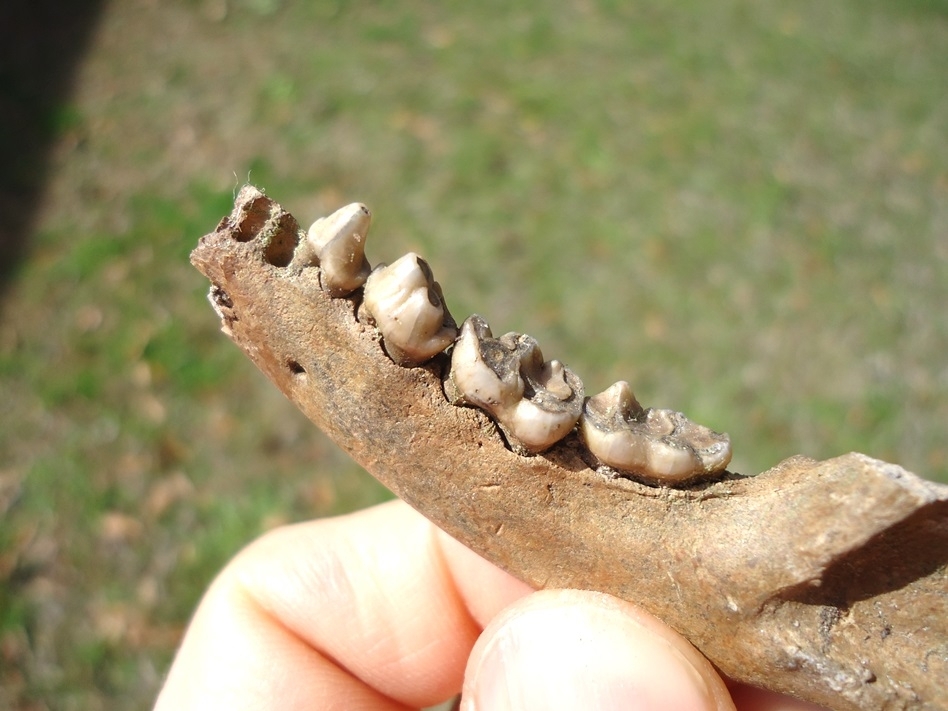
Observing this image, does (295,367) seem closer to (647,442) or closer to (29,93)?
(647,442)

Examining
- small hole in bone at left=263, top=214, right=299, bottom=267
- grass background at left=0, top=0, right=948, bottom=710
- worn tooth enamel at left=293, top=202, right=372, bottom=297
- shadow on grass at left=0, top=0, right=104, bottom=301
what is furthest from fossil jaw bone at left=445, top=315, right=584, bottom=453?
shadow on grass at left=0, top=0, right=104, bottom=301

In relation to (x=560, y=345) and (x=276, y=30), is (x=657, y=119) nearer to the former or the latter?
(x=560, y=345)

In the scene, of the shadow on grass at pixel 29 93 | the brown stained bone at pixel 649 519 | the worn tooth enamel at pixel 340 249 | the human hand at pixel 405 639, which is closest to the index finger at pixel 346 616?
the human hand at pixel 405 639

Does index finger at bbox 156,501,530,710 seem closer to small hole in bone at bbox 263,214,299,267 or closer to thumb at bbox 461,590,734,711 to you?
thumb at bbox 461,590,734,711

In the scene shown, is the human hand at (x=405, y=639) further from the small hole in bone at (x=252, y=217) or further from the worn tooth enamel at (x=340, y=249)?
the small hole in bone at (x=252, y=217)

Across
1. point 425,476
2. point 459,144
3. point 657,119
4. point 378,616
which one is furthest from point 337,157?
point 425,476

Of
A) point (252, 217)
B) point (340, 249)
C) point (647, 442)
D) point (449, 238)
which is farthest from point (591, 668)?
point (449, 238)

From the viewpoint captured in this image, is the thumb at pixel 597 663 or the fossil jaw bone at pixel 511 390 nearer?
the fossil jaw bone at pixel 511 390
